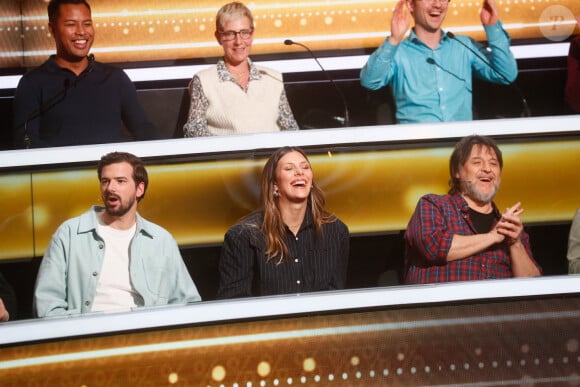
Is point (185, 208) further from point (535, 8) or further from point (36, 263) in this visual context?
point (535, 8)

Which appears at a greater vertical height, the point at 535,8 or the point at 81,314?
the point at 535,8

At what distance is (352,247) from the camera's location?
2.69 meters

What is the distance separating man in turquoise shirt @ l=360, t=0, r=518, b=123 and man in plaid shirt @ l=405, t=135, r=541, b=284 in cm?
35

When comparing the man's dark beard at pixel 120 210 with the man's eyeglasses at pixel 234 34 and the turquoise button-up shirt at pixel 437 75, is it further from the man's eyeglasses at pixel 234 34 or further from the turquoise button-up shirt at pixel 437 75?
the turquoise button-up shirt at pixel 437 75

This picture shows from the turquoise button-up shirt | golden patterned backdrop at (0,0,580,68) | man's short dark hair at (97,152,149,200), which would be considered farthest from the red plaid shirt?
golden patterned backdrop at (0,0,580,68)

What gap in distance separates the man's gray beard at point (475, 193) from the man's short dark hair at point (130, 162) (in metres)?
0.83

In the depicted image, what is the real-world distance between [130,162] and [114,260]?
0.25 meters

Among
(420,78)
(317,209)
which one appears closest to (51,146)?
(317,209)

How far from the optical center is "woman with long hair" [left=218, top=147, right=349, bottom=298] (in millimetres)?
2404

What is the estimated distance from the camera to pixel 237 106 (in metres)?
2.80

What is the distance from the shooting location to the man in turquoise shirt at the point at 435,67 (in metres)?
2.88

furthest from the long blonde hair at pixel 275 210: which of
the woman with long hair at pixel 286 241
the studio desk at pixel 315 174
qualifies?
the studio desk at pixel 315 174

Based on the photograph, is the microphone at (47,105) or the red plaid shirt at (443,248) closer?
the red plaid shirt at (443,248)

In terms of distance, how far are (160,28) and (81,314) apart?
1.21 meters
